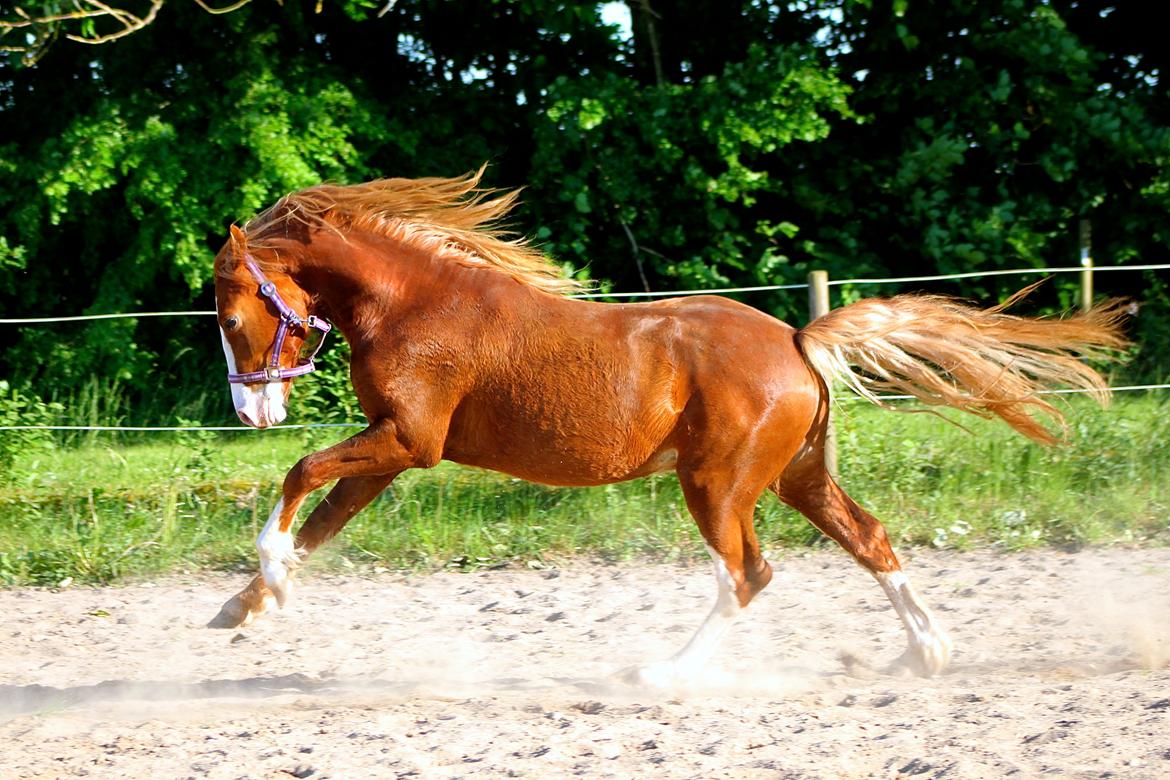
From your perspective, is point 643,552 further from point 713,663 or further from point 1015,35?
point 1015,35

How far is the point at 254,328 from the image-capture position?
4520mm

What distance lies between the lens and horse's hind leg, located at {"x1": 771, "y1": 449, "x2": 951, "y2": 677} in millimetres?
4773

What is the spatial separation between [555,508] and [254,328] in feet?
9.36

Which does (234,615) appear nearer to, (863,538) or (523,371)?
(523,371)

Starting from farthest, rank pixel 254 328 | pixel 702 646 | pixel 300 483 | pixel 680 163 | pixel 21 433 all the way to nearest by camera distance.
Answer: pixel 680 163 < pixel 21 433 < pixel 702 646 < pixel 254 328 < pixel 300 483

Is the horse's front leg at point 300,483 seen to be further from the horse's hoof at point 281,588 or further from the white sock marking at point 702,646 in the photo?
the white sock marking at point 702,646

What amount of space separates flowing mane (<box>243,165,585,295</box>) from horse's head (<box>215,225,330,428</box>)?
0.54 feet

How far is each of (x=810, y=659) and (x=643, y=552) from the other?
180 cm

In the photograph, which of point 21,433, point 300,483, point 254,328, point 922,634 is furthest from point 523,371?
point 21,433

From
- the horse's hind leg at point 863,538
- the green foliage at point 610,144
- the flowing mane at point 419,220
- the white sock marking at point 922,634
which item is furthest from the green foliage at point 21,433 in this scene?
the white sock marking at point 922,634

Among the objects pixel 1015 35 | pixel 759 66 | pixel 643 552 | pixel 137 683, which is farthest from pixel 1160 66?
pixel 137 683

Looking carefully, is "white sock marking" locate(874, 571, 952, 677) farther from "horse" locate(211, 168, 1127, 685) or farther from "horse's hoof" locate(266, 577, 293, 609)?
"horse's hoof" locate(266, 577, 293, 609)

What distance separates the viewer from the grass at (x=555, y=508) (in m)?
6.66

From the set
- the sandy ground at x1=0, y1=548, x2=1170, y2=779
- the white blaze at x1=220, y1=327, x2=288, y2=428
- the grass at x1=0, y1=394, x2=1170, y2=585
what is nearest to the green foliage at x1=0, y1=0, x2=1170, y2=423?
the grass at x1=0, y1=394, x2=1170, y2=585
